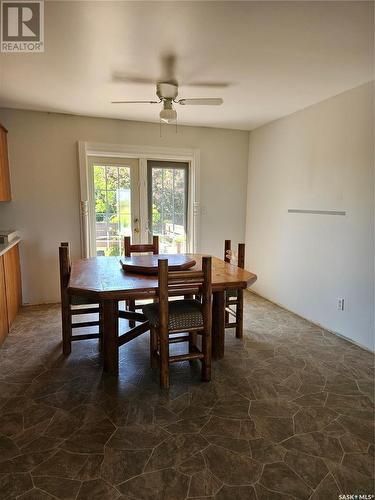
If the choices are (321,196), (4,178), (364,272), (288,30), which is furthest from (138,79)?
(364,272)

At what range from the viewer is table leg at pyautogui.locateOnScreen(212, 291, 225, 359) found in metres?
2.67

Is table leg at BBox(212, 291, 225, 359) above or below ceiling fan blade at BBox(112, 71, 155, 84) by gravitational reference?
below

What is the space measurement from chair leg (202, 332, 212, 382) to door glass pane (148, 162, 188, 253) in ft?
7.50

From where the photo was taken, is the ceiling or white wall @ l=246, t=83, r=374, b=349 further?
white wall @ l=246, t=83, r=374, b=349

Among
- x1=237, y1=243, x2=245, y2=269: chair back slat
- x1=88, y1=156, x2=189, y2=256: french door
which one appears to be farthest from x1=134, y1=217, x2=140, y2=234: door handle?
x1=237, y1=243, x2=245, y2=269: chair back slat

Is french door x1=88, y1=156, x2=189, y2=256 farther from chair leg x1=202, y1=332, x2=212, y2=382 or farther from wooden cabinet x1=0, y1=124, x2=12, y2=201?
chair leg x1=202, y1=332, x2=212, y2=382

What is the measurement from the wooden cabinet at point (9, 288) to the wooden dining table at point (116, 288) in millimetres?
804

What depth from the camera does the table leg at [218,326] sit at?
2666 mm

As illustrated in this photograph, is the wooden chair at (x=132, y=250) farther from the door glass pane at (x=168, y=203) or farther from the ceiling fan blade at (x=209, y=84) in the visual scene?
the ceiling fan blade at (x=209, y=84)

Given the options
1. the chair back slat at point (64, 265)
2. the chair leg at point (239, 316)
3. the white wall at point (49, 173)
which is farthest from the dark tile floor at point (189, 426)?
the white wall at point (49, 173)

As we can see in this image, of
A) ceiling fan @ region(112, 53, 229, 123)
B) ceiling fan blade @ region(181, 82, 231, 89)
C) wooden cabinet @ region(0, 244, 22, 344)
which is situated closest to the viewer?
ceiling fan @ region(112, 53, 229, 123)

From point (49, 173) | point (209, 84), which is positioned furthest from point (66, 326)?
point (209, 84)

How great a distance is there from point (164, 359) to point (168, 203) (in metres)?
2.83

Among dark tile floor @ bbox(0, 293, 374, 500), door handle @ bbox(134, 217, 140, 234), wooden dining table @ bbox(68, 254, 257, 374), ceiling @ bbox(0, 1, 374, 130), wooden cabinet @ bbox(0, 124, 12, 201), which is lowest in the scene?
dark tile floor @ bbox(0, 293, 374, 500)
